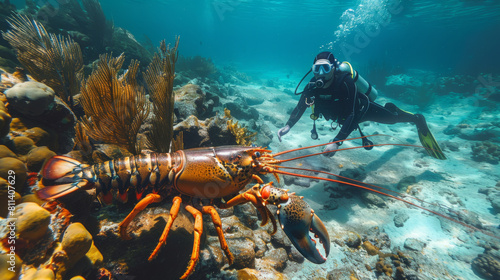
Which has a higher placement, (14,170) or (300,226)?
(14,170)

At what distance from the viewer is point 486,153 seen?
800 centimetres

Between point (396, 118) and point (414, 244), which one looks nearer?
point (414, 244)

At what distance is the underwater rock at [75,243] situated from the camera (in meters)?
1.60

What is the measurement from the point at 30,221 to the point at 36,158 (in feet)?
4.16

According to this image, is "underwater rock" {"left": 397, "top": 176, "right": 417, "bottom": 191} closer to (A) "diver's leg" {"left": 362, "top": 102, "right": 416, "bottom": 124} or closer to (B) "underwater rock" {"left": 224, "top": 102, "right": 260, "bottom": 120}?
(A) "diver's leg" {"left": 362, "top": 102, "right": 416, "bottom": 124}

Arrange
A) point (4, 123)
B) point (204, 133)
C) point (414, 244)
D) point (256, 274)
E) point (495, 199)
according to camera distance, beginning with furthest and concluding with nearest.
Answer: point (495, 199), point (204, 133), point (414, 244), point (256, 274), point (4, 123)

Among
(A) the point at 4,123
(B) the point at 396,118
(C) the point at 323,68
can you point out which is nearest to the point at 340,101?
(C) the point at 323,68

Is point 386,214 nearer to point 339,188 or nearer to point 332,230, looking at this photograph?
point 339,188

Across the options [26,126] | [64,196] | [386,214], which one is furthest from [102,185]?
[386,214]

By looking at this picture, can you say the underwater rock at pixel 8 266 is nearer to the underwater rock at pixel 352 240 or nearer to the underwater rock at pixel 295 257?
the underwater rock at pixel 295 257

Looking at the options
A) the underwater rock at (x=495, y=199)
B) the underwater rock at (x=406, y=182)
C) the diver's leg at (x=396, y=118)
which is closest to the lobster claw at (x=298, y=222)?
the underwater rock at (x=406, y=182)

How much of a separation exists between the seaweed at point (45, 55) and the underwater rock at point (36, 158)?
82.8 inches

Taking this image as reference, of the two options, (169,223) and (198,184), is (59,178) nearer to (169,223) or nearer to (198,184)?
(169,223)

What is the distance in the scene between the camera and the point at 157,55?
10.3 feet
